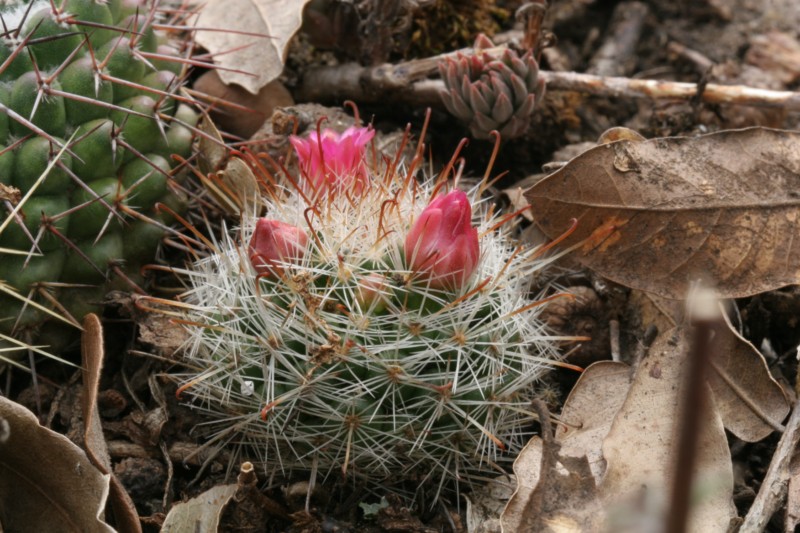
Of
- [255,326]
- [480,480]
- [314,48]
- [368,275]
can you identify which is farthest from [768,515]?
[314,48]

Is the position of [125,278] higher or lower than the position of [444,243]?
lower

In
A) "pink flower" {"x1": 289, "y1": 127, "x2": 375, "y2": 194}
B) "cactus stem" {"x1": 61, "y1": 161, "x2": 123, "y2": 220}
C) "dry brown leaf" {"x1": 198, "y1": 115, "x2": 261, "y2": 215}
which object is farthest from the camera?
"dry brown leaf" {"x1": 198, "y1": 115, "x2": 261, "y2": 215}

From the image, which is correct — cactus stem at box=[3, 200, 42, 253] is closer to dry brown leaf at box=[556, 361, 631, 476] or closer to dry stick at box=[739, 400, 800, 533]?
dry brown leaf at box=[556, 361, 631, 476]

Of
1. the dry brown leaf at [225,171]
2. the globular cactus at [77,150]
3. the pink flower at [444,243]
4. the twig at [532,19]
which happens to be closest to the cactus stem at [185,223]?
the globular cactus at [77,150]

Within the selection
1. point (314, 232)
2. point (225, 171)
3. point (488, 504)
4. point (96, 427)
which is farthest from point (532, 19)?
point (96, 427)

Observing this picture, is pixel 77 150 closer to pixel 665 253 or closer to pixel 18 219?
pixel 18 219

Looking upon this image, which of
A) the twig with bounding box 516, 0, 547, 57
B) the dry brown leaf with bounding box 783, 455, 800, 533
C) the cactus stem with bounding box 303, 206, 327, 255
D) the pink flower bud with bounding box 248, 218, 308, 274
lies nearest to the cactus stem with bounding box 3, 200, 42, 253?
the pink flower bud with bounding box 248, 218, 308, 274

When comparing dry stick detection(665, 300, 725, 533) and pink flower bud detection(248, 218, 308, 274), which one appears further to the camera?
pink flower bud detection(248, 218, 308, 274)
